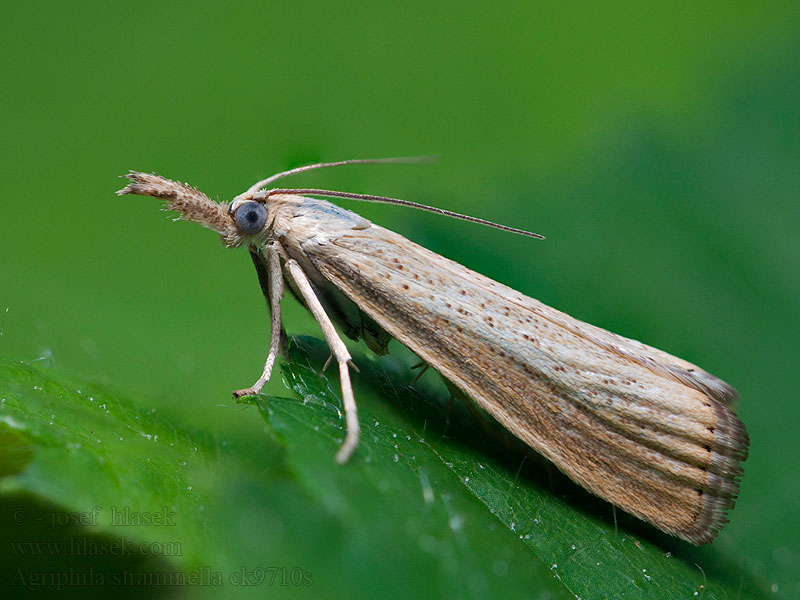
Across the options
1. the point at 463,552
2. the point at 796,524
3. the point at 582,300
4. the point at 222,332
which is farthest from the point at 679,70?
the point at 463,552

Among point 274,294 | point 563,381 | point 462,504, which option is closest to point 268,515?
point 462,504

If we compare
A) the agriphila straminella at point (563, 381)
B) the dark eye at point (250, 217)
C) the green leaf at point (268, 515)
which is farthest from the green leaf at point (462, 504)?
the dark eye at point (250, 217)

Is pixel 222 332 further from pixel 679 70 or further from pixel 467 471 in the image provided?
pixel 679 70

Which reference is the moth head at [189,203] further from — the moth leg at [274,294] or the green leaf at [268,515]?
the green leaf at [268,515]

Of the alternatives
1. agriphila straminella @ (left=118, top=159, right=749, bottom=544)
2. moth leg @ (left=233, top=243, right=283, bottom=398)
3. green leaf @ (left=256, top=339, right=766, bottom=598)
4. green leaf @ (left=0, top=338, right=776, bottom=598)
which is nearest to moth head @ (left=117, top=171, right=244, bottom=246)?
agriphila straminella @ (left=118, top=159, right=749, bottom=544)

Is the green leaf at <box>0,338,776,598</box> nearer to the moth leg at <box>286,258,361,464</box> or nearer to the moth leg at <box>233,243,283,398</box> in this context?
the moth leg at <box>286,258,361,464</box>
